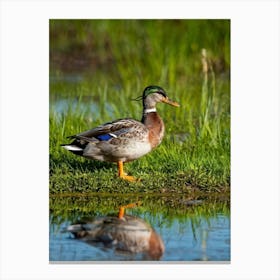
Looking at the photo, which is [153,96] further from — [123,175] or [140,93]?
[140,93]

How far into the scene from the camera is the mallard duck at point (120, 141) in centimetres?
925

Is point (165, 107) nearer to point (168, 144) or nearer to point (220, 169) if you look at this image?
point (168, 144)

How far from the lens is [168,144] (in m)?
10.4

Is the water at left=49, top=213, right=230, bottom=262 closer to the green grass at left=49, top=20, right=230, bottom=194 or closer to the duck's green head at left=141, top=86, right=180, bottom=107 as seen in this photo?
the green grass at left=49, top=20, right=230, bottom=194

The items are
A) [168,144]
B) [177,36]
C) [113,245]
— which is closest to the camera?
[113,245]

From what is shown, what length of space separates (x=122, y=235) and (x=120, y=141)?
149 centimetres

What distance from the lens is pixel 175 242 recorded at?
310 inches

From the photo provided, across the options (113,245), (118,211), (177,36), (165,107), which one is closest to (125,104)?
(165,107)

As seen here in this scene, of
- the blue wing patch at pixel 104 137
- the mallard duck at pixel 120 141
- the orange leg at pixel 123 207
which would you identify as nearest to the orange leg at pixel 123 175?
the mallard duck at pixel 120 141

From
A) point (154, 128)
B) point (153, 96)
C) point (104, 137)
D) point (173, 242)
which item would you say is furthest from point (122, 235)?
point (153, 96)

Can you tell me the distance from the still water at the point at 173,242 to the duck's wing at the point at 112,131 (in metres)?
1.05

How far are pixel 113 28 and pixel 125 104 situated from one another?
3.22 meters

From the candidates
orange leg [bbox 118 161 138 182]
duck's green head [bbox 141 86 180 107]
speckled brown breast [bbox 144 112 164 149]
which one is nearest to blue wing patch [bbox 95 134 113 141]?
orange leg [bbox 118 161 138 182]
